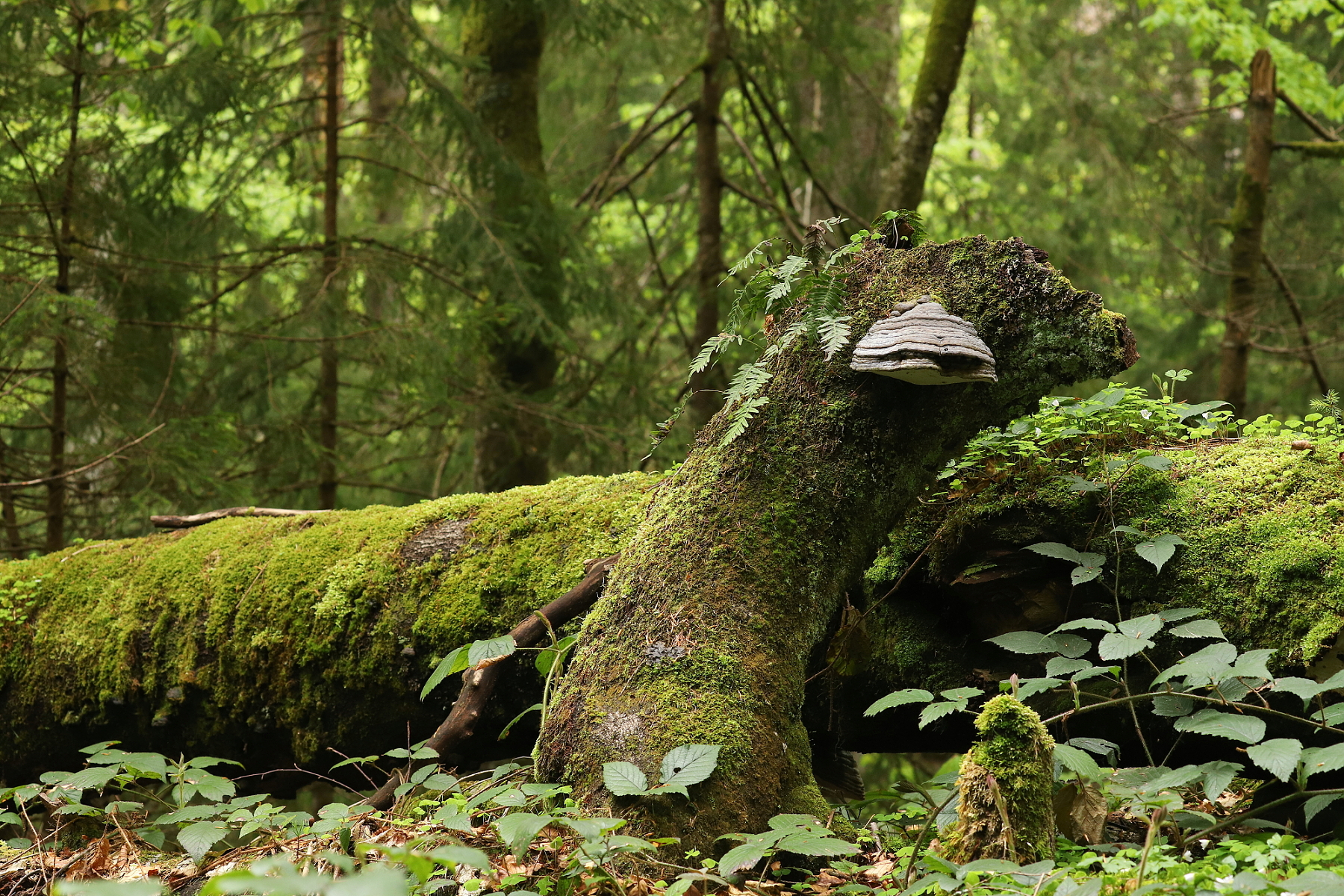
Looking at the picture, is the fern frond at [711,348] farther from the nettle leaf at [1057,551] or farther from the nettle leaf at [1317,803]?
the nettle leaf at [1317,803]

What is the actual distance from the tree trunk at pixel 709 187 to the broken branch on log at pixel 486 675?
441cm

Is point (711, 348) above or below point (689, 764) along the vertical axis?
above

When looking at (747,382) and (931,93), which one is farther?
(931,93)

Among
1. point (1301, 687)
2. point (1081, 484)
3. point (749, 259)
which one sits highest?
point (749, 259)

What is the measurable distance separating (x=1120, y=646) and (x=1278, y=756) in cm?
44

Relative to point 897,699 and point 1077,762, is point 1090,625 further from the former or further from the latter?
point 897,699

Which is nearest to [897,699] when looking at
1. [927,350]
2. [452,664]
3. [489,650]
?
[927,350]

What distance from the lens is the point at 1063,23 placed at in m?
14.3

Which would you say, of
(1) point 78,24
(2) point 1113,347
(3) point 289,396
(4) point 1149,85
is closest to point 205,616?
(2) point 1113,347

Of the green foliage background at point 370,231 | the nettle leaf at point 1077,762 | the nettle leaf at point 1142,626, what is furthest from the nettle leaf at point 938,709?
the green foliage background at point 370,231

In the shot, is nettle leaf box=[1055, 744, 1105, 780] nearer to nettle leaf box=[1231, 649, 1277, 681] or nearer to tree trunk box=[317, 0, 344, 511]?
nettle leaf box=[1231, 649, 1277, 681]

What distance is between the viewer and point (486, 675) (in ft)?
10.1

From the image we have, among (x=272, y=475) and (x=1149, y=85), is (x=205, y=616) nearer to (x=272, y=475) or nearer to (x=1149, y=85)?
(x=272, y=475)

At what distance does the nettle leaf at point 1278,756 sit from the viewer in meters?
2.02
